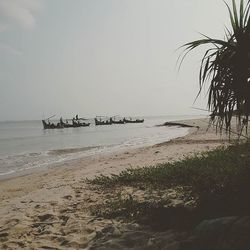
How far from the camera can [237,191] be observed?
14.1ft

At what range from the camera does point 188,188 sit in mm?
6223

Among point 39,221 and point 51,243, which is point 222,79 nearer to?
point 51,243

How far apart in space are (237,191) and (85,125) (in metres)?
75.3

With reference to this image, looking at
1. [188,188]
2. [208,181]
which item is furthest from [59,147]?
[208,181]

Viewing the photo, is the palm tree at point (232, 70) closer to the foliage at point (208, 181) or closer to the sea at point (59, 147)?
the foliage at point (208, 181)

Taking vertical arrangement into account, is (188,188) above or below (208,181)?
below

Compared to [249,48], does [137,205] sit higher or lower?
lower

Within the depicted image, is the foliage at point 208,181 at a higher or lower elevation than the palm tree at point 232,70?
lower

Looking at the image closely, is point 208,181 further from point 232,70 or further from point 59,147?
point 59,147

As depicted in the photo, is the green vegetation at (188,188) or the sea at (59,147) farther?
the sea at (59,147)

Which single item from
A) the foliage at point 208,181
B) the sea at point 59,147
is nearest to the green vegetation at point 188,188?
the foliage at point 208,181

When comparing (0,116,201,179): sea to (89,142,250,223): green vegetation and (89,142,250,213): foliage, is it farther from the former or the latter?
(89,142,250,223): green vegetation

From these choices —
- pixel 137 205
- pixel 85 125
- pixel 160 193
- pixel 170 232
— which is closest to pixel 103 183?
pixel 160 193

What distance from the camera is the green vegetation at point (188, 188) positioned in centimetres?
428
